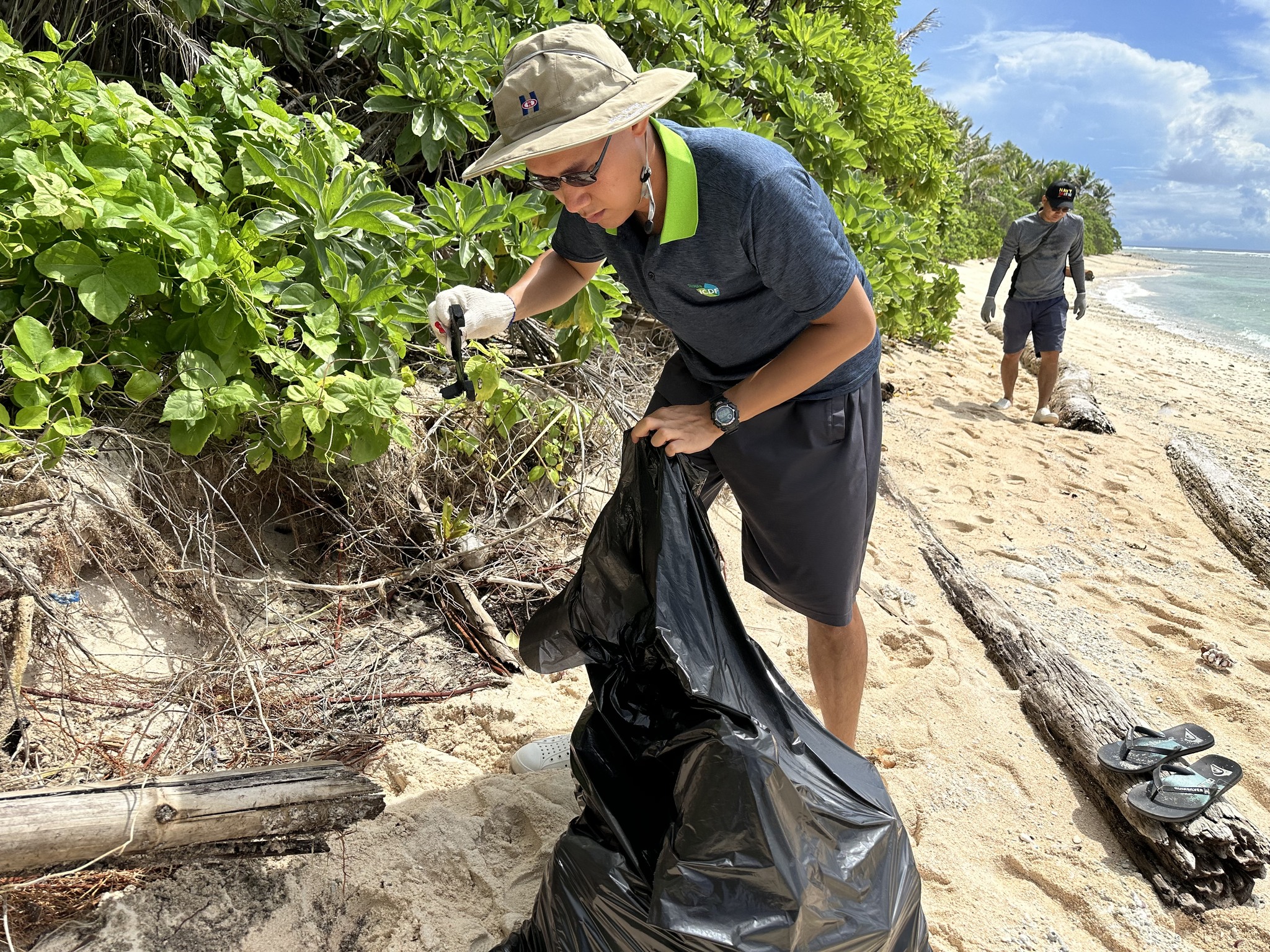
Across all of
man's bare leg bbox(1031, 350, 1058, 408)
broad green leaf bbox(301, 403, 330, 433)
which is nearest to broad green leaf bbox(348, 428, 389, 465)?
broad green leaf bbox(301, 403, 330, 433)

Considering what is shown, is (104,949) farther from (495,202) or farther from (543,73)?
(495,202)

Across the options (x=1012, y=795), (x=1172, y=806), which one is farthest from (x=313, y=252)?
(x=1172, y=806)

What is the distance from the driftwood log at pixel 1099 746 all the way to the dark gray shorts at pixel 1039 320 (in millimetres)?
3221

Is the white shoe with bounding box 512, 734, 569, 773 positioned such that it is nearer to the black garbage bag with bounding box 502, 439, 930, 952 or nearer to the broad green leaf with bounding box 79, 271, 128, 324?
the black garbage bag with bounding box 502, 439, 930, 952

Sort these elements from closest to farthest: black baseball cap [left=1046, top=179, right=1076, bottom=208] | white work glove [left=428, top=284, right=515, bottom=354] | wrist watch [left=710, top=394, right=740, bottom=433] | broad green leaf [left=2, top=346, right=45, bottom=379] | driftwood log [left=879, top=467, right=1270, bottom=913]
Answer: wrist watch [left=710, top=394, right=740, bottom=433] < white work glove [left=428, top=284, right=515, bottom=354] < broad green leaf [left=2, top=346, right=45, bottom=379] < driftwood log [left=879, top=467, right=1270, bottom=913] < black baseball cap [left=1046, top=179, right=1076, bottom=208]

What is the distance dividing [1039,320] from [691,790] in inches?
225

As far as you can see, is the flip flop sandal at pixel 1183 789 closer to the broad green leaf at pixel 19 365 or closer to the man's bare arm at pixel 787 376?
the man's bare arm at pixel 787 376

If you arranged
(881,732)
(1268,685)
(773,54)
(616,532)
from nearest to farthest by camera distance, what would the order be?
(616,532), (881,732), (1268,685), (773,54)

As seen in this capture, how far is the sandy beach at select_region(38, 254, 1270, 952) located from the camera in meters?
1.74

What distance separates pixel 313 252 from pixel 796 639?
2004 millimetres

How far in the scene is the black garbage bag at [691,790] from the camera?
54.4 inches

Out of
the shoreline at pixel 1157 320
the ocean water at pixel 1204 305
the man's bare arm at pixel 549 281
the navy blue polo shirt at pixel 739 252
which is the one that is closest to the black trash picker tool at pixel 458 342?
the man's bare arm at pixel 549 281

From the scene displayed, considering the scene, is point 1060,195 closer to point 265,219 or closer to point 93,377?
point 265,219

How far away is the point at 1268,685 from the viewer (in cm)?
288
